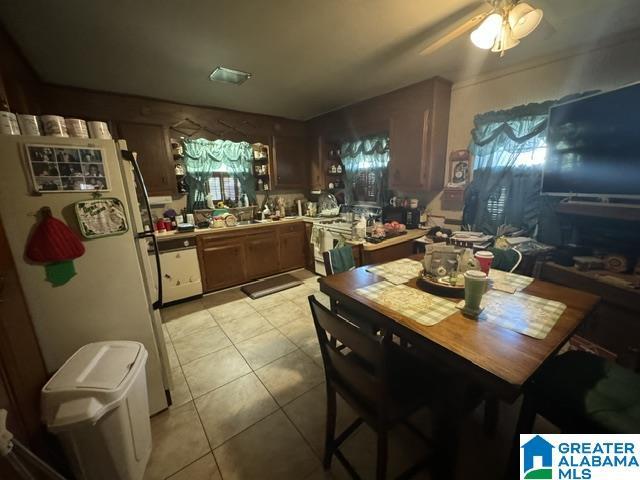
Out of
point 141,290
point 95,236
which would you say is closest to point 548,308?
point 141,290

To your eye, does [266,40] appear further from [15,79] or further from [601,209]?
[601,209]

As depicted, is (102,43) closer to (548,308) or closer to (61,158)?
(61,158)

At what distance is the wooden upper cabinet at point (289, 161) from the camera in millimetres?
3936

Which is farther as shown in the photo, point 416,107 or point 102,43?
point 416,107

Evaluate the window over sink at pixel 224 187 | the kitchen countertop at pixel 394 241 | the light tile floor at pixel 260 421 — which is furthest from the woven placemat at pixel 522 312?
the window over sink at pixel 224 187

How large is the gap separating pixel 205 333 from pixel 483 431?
2316 mm

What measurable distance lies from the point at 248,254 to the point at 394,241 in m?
2.00

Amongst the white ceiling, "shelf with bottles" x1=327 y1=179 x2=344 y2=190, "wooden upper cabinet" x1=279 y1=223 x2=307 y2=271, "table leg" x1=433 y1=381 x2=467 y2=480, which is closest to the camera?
"table leg" x1=433 y1=381 x2=467 y2=480

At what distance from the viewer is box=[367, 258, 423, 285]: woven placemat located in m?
1.57

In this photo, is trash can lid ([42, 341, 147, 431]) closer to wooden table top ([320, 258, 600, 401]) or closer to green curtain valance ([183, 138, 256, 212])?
wooden table top ([320, 258, 600, 401])

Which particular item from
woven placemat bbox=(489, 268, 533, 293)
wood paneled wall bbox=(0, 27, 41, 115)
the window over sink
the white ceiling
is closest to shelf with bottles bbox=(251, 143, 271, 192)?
the window over sink

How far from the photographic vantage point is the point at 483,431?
142 cm

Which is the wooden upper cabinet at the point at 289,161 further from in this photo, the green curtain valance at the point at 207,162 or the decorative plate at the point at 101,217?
the decorative plate at the point at 101,217

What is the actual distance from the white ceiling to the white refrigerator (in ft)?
3.09
